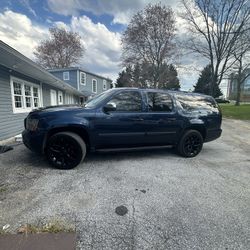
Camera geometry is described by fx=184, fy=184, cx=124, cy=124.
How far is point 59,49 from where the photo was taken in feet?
117

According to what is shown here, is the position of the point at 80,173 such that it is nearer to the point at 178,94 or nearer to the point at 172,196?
the point at 172,196

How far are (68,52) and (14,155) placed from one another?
35.7 meters

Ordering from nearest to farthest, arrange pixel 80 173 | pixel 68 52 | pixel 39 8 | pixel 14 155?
pixel 80 173 → pixel 14 155 → pixel 39 8 → pixel 68 52

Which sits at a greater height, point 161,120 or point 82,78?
point 82,78

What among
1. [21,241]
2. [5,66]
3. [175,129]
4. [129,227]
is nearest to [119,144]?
[175,129]

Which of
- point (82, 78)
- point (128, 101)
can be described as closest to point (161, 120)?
point (128, 101)

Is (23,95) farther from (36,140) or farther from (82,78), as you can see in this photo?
(82,78)

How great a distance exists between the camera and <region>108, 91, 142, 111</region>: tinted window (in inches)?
175

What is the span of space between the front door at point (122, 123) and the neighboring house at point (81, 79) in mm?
21778

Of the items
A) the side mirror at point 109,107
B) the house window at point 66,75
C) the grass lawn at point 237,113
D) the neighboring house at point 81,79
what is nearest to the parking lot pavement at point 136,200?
the side mirror at point 109,107

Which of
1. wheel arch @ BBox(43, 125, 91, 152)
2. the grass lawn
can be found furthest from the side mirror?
the grass lawn

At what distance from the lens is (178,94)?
514 cm

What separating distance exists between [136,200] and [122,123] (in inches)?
76.4

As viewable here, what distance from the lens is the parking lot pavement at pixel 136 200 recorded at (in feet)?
7.08
